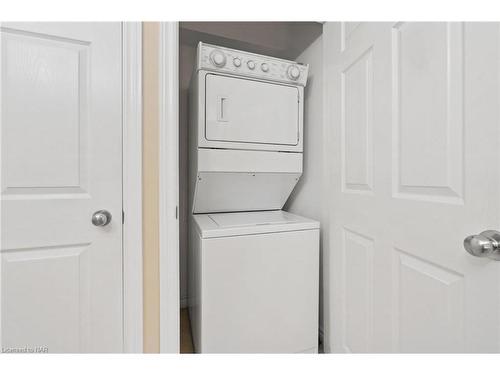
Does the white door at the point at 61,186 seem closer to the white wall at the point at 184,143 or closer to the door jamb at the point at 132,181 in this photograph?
the door jamb at the point at 132,181

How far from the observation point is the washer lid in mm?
1299

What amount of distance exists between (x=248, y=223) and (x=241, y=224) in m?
0.05

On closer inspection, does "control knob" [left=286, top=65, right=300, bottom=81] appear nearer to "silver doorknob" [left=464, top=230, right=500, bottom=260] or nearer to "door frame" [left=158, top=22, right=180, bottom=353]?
"door frame" [left=158, top=22, right=180, bottom=353]

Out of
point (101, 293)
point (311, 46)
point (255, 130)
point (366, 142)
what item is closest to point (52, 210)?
point (101, 293)

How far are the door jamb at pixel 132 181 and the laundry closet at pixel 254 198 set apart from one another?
12.5 inches

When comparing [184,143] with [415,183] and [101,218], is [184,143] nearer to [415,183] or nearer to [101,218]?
[101,218]

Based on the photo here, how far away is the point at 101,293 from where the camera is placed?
42.2 inches

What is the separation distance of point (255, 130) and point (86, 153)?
91 cm

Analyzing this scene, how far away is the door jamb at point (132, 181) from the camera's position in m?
1.04

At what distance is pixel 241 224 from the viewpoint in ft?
4.63

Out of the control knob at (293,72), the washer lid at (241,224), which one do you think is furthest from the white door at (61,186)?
the control knob at (293,72)

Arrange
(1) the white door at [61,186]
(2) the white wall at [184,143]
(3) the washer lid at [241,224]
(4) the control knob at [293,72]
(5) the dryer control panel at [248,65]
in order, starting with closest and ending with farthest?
(1) the white door at [61,186] < (3) the washer lid at [241,224] < (5) the dryer control panel at [248,65] < (4) the control knob at [293,72] < (2) the white wall at [184,143]

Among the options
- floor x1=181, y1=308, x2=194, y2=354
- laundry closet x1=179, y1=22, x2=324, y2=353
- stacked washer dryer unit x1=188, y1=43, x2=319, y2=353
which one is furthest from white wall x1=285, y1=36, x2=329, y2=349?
floor x1=181, y1=308, x2=194, y2=354
